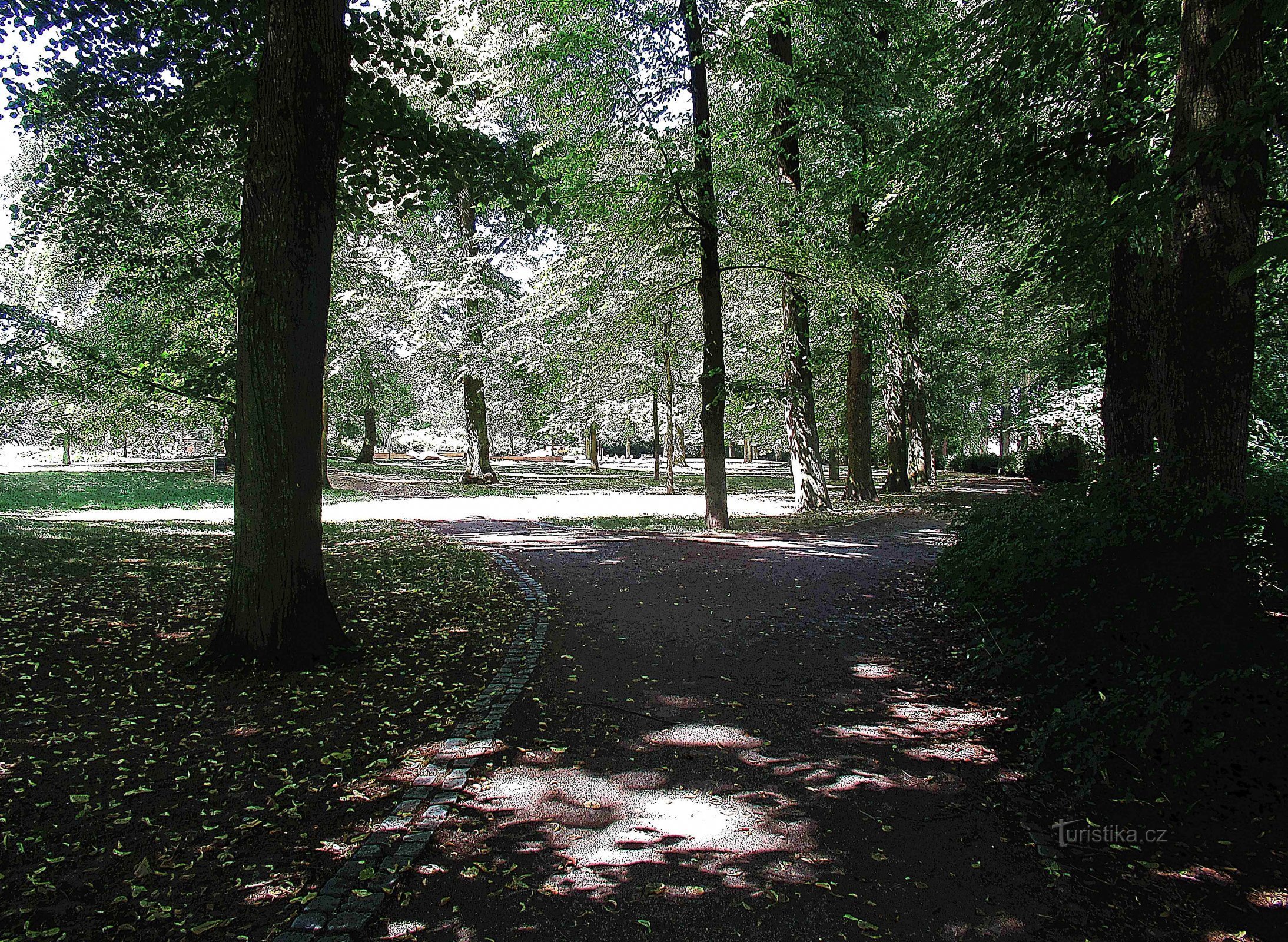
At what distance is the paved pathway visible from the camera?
279 cm

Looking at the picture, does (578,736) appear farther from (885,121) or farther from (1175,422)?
(885,121)

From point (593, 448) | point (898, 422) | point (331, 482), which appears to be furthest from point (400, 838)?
point (593, 448)

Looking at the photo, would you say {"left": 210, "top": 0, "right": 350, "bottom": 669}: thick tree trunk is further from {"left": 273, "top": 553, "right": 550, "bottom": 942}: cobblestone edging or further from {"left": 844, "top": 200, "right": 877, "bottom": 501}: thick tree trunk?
{"left": 844, "top": 200, "right": 877, "bottom": 501}: thick tree trunk

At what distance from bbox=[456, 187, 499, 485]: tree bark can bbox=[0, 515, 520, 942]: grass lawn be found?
19589mm

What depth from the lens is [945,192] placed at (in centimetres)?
817

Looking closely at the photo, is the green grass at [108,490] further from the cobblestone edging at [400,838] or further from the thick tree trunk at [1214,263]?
the thick tree trunk at [1214,263]

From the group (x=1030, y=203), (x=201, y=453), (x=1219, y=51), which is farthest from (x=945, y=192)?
(x=201, y=453)

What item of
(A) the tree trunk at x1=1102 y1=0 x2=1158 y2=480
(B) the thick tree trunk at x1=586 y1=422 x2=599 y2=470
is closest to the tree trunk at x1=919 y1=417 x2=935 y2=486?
(A) the tree trunk at x1=1102 y1=0 x2=1158 y2=480

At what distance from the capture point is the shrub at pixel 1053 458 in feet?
72.1

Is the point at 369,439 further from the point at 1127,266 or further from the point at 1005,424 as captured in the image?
the point at 1127,266

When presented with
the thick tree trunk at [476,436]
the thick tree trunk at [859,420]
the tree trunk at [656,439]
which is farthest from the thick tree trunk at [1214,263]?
the thick tree trunk at [476,436]

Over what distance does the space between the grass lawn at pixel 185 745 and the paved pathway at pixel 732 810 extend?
60cm

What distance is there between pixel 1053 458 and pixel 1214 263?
21.6m

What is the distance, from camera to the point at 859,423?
2148 cm
